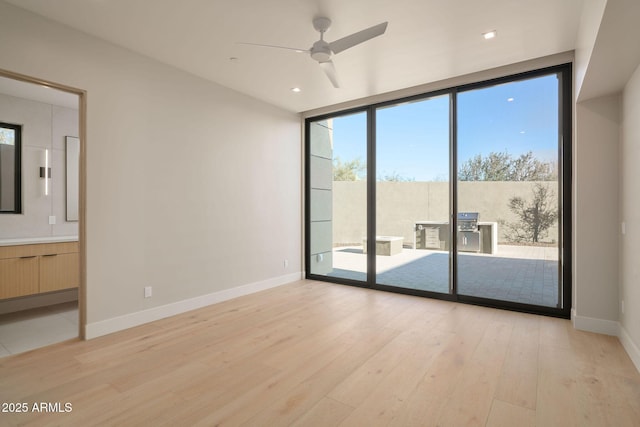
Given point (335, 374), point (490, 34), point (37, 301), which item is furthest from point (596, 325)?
point (37, 301)

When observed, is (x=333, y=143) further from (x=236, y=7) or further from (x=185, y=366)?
(x=185, y=366)

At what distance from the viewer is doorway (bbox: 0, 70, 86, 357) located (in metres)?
3.72

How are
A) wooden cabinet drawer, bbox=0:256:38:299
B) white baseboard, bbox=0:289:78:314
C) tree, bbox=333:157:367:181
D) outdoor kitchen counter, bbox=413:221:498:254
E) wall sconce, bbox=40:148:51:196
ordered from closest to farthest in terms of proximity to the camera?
wooden cabinet drawer, bbox=0:256:38:299 → white baseboard, bbox=0:289:78:314 → outdoor kitchen counter, bbox=413:221:498:254 → wall sconce, bbox=40:148:51:196 → tree, bbox=333:157:367:181

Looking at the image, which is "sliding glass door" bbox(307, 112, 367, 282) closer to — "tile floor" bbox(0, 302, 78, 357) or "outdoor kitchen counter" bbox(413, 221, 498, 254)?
"outdoor kitchen counter" bbox(413, 221, 498, 254)

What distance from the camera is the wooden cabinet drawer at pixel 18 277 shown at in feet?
12.1

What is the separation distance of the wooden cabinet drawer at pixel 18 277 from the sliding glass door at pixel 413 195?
453cm

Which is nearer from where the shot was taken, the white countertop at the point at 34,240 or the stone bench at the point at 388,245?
the white countertop at the point at 34,240

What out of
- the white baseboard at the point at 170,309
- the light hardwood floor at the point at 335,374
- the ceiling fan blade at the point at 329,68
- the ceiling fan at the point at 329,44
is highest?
the ceiling fan at the point at 329,44

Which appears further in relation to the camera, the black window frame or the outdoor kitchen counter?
the black window frame

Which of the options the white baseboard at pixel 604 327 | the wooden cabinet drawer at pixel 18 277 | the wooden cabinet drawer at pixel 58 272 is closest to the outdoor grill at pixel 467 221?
the white baseboard at pixel 604 327

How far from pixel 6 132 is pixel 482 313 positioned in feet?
20.9

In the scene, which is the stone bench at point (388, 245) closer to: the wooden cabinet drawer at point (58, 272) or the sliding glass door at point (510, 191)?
the sliding glass door at point (510, 191)

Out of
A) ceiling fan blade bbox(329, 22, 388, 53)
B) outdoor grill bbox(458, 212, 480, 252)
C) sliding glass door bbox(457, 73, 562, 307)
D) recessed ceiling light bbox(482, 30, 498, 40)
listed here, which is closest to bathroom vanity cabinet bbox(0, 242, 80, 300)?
ceiling fan blade bbox(329, 22, 388, 53)

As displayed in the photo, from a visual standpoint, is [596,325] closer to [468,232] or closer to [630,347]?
[630,347]
